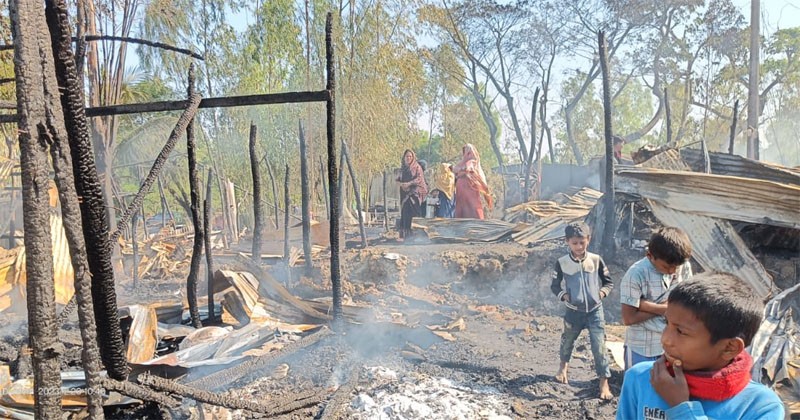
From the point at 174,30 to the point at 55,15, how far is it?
1213cm

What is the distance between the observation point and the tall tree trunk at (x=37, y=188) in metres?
1.57

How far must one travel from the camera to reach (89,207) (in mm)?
2018

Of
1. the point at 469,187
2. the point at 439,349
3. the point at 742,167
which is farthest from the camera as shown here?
the point at 469,187

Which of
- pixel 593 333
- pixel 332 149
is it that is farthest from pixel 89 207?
pixel 593 333

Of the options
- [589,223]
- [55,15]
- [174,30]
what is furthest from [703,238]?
[174,30]

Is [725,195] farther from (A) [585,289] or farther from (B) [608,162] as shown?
(A) [585,289]

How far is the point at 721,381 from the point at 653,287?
1.90 metres

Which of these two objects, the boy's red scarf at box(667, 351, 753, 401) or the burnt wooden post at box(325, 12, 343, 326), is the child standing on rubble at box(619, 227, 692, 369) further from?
the burnt wooden post at box(325, 12, 343, 326)

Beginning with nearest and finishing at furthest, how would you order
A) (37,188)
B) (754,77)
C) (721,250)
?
(37,188)
(721,250)
(754,77)

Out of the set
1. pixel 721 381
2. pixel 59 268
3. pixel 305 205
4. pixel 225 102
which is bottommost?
pixel 59 268

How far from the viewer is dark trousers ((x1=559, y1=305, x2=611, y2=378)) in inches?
177

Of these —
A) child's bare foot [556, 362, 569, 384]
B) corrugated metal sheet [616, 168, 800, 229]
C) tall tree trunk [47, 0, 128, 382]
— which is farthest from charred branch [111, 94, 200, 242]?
corrugated metal sheet [616, 168, 800, 229]

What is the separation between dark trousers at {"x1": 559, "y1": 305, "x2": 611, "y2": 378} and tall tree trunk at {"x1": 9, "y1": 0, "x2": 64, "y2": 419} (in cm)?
409

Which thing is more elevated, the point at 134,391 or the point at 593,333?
the point at 134,391
